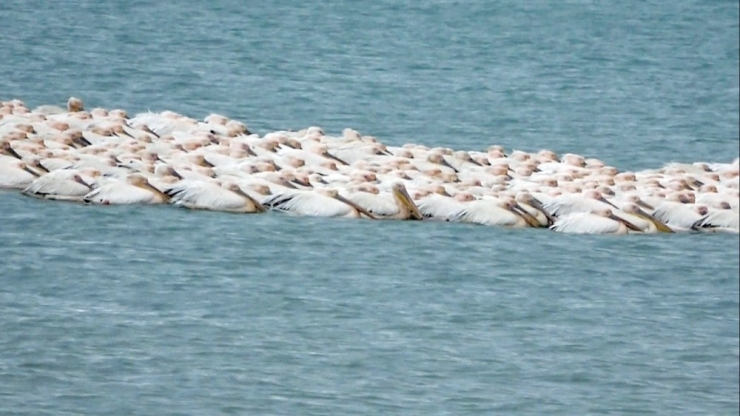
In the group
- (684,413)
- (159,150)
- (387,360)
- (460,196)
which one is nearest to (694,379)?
(684,413)

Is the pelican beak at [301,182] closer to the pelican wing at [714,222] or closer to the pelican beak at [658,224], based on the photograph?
the pelican beak at [658,224]

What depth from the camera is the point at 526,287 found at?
1055cm

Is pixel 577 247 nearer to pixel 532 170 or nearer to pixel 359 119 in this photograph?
pixel 532 170

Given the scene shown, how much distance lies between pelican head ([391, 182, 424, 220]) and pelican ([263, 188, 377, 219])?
0.70 feet

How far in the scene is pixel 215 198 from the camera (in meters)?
11.5

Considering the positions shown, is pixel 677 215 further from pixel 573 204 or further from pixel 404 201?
→ pixel 404 201

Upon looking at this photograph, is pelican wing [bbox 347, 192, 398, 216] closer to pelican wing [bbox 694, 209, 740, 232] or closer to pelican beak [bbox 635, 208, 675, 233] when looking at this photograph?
pelican beak [bbox 635, 208, 675, 233]

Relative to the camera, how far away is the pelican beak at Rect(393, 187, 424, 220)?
11.2 metres

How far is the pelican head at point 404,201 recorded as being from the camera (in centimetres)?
1123

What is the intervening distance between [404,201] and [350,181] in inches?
29.9

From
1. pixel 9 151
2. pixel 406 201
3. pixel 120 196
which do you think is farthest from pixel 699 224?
pixel 9 151

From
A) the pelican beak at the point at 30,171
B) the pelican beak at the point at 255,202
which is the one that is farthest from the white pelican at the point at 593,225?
the pelican beak at the point at 30,171

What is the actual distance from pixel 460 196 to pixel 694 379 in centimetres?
336

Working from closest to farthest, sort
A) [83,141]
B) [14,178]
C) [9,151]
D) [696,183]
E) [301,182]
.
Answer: [14,178] < [301,182] < [9,151] < [696,183] < [83,141]
